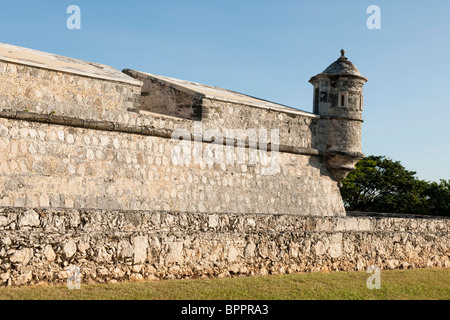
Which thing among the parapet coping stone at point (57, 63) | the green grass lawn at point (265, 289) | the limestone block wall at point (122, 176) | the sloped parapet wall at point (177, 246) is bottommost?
the green grass lawn at point (265, 289)

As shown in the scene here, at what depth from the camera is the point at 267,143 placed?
13477mm

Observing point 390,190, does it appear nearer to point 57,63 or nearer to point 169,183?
point 169,183

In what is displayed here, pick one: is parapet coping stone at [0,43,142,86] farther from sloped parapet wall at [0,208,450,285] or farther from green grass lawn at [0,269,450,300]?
green grass lawn at [0,269,450,300]

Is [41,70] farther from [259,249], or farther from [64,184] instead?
[259,249]

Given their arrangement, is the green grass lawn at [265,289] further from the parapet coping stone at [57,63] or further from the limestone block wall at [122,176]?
the parapet coping stone at [57,63]

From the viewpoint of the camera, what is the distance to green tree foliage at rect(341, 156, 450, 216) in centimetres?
3033

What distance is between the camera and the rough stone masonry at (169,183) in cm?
575

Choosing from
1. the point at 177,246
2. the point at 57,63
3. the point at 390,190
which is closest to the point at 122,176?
the point at 57,63

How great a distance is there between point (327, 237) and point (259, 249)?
1.18m

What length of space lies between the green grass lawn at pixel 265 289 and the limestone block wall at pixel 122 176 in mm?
4864

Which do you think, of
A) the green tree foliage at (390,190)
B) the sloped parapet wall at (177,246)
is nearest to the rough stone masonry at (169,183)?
the sloped parapet wall at (177,246)

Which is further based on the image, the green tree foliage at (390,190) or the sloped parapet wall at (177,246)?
the green tree foliage at (390,190)

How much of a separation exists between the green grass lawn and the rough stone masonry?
9.5 inches
